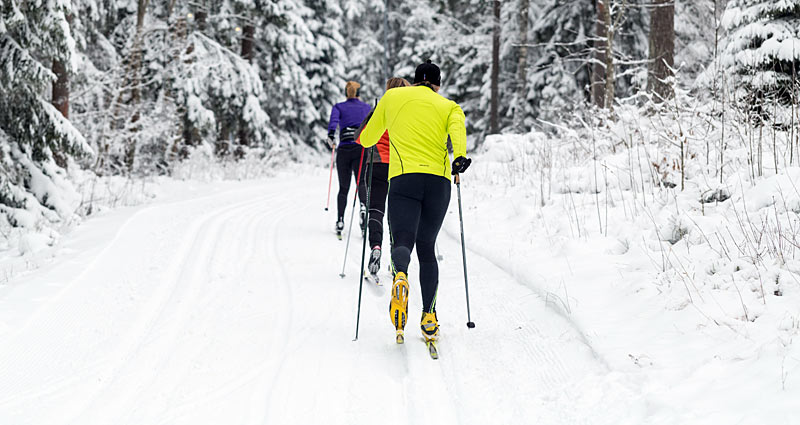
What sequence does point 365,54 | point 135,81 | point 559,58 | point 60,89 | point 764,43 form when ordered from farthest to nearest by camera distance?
point 365,54 → point 559,58 → point 135,81 → point 60,89 → point 764,43

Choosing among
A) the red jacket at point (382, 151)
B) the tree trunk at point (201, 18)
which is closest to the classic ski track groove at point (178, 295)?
the red jacket at point (382, 151)

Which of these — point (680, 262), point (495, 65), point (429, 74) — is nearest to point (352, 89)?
point (429, 74)

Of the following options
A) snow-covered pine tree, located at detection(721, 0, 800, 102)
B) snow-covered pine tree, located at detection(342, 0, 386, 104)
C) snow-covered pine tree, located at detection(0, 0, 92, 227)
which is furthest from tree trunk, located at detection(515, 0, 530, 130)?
snow-covered pine tree, located at detection(0, 0, 92, 227)

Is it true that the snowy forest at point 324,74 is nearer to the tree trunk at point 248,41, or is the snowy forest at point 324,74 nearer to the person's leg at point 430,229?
the tree trunk at point 248,41

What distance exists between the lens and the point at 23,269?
5.72m

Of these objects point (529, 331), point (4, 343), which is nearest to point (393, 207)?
point (529, 331)

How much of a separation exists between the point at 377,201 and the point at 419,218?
7.44ft

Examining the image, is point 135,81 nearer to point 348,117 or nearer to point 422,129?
point 348,117

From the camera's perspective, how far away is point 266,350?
13.3 ft

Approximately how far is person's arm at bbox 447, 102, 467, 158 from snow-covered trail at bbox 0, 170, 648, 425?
1486 mm

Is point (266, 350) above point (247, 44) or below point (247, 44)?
below

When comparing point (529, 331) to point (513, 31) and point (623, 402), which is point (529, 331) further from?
point (513, 31)

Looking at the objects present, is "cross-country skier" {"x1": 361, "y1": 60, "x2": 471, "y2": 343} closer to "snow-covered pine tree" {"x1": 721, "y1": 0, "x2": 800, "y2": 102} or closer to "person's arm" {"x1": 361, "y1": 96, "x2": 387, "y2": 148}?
"person's arm" {"x1": 361, "y1": 96, "x2": 387, "y2": 148}

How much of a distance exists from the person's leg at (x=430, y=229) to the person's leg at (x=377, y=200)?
1.95 meters
